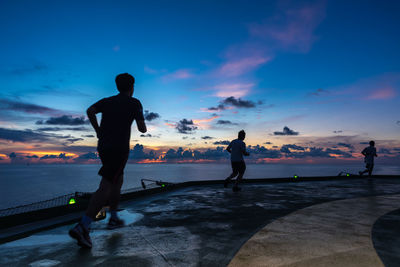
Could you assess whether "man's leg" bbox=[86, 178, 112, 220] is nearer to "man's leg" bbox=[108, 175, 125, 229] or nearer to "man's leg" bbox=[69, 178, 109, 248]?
"man's leg" bbox=[69, 178, 109, 248]

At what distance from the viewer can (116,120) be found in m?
2.84

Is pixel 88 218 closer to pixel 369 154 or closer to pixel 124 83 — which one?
pixel 124 83

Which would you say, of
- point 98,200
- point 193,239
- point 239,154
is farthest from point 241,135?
point 98,200

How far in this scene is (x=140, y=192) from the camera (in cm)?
649

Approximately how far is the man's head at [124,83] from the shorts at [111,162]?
2.59 feet

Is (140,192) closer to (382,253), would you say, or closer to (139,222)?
(139,222)

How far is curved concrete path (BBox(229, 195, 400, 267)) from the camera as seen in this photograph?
212 cm

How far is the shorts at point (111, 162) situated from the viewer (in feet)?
9.07

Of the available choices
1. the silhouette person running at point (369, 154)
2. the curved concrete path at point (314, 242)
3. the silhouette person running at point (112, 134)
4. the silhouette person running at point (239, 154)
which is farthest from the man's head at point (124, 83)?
the silhouette person running at point (369, 154)

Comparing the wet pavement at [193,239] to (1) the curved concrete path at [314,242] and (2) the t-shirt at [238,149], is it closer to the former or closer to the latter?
(1) the curved concrete path at [314,242]

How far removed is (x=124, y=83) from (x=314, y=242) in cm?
279

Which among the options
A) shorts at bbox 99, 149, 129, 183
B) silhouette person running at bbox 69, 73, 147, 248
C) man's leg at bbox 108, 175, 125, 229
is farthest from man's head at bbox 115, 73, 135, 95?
man's leg at bbox 108, 175, 125, 229

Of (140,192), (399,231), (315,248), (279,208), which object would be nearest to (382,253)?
(315,248)

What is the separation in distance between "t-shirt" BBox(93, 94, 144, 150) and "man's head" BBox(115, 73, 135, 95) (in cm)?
15
